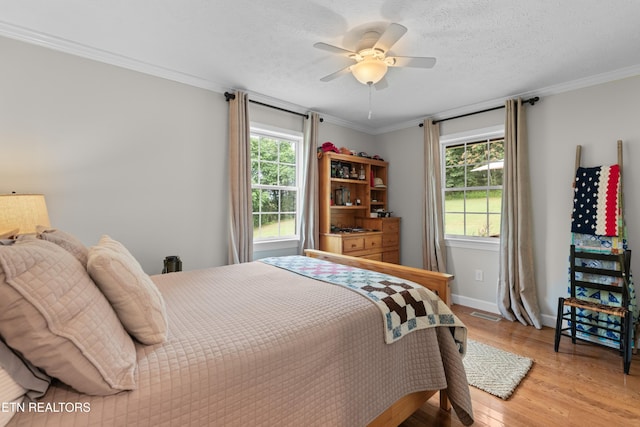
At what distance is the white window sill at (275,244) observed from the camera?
331 cm

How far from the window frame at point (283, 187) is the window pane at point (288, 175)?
5 cm

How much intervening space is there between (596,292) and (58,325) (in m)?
3.77

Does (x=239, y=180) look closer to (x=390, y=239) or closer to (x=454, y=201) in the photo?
(x=390, y=239)

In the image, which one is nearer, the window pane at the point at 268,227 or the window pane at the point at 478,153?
→ the window pane at the point at 268,227

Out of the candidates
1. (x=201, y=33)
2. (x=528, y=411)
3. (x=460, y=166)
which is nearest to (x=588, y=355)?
(x=528, y=411)

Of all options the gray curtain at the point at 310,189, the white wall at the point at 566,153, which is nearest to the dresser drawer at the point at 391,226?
the gray curtain at the point at 310,189

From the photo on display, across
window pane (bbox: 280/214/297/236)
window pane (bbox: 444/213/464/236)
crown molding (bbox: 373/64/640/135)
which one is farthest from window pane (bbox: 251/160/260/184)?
window pane (bbox: 444/213/464/236)

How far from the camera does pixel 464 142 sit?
3742 millimetres

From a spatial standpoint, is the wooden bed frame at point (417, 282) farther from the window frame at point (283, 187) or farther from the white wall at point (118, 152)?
the white wall at point (118, 152)

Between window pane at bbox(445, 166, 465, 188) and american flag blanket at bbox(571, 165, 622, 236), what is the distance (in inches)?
46.8

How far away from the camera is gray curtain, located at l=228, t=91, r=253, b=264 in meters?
2.97

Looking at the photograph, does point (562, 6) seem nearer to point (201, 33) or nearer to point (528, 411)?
point (201, 33)

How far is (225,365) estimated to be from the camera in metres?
0.94

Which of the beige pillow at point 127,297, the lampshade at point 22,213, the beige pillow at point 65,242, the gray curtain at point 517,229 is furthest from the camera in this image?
the gray curtain at point 517,229
